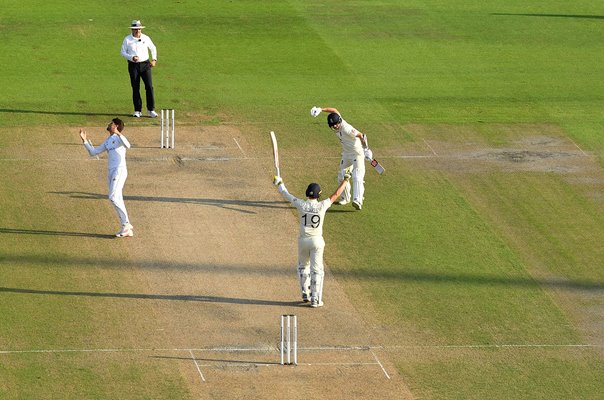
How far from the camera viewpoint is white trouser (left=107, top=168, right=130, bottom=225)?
24.9m

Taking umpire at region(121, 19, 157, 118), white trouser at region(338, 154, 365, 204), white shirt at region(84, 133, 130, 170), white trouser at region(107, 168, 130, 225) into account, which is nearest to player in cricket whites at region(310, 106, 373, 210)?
white trouser at region(338, 154, 365, 204)

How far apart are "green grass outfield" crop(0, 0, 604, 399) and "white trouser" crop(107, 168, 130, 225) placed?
120 cm

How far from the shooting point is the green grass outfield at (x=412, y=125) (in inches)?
863

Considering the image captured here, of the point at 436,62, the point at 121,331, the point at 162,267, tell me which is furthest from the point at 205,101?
the point at 121,331

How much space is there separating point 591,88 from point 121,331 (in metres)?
18.4

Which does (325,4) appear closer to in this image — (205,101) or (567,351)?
(205,101)

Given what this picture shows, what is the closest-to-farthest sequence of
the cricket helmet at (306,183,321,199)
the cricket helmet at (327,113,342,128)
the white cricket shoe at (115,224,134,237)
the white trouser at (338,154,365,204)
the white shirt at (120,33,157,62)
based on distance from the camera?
1. the cricket helmet at (306,183,321,199)
2. the white cricket shoe at (115,224,134,237)
3. the cricket helmet at (327,113,342,128)
4. the white trouser at (338,154,365,204)
5. the white shirt at (120,33,157,62)

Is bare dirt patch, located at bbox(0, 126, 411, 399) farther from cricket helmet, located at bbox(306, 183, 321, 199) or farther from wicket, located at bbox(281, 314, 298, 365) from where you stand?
cricket helmet, located at bbox(306, 183, 321, 199)

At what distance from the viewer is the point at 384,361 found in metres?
21.2

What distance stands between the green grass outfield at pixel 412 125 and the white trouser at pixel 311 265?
952 millimetres

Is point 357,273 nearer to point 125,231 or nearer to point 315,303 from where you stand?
point 315,303

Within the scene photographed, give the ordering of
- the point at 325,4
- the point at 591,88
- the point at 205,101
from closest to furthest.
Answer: the point at 205,101
the point at 591,88
the point at 325,4

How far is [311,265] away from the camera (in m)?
22.4

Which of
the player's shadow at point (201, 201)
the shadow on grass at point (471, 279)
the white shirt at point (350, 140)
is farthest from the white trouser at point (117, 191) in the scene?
the white shirt at point (350, 140)
